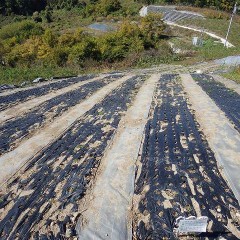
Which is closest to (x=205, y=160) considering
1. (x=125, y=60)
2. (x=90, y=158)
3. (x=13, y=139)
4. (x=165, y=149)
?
(x=165, y=149)

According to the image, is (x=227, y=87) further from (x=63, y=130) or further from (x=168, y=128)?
(x=63, y=130)

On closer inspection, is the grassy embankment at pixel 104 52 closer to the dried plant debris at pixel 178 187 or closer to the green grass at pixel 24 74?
the green grass at pixel 24 74

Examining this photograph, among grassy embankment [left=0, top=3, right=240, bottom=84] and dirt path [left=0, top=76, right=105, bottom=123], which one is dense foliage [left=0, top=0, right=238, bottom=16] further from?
dirt path [left=0, top=76, right=105, bottom=123]

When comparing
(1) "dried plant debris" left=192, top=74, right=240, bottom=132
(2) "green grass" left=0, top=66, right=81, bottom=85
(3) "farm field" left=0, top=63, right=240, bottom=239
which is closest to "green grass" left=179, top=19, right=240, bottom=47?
(2) "green grass" left=0, top=66, right=81, bottom=85

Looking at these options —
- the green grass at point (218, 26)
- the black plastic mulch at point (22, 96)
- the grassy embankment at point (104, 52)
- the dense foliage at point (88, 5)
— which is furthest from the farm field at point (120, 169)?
the dense foliage at point (88, 5)

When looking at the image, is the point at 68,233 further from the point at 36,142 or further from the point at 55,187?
the point at 36,142

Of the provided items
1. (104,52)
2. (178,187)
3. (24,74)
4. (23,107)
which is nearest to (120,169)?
(178,187)
